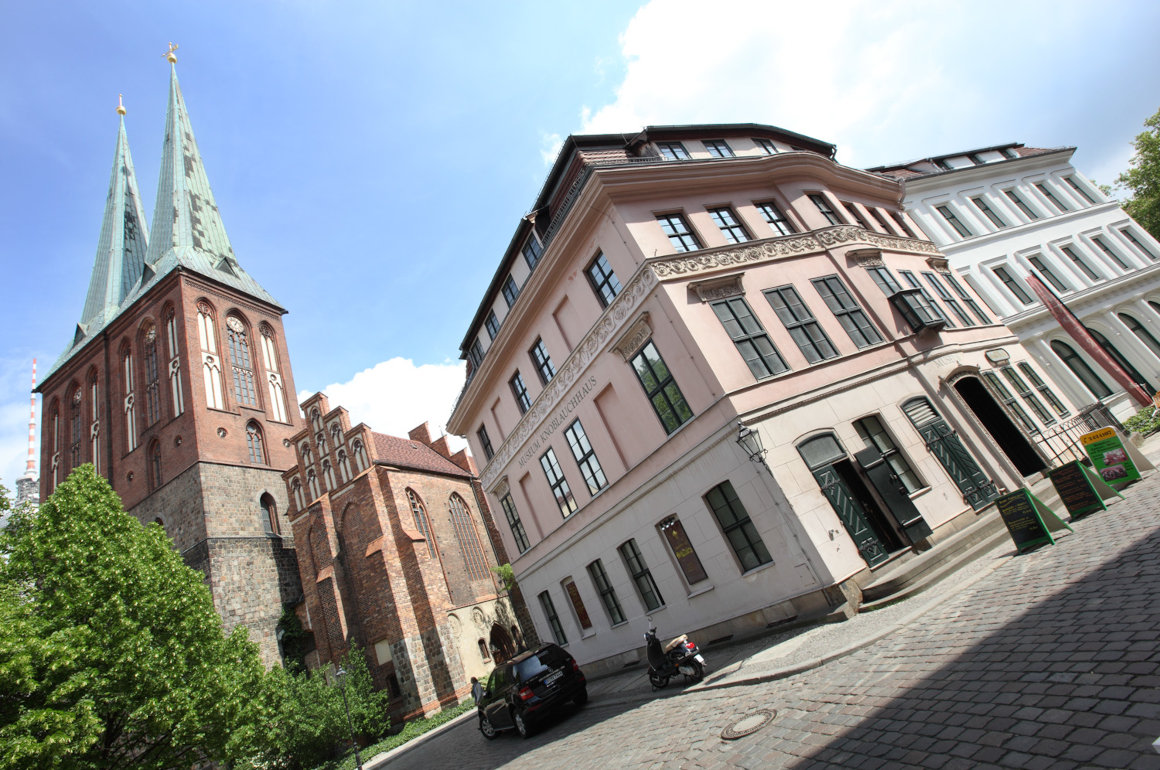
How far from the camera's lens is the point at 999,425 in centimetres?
1562

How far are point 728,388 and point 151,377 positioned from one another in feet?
133

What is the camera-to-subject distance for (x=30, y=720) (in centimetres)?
1058

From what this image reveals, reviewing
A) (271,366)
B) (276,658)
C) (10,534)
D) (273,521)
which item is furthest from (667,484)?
(271,366)

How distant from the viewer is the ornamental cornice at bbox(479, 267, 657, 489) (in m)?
13.4

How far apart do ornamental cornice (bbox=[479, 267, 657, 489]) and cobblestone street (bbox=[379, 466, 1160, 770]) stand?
857cm

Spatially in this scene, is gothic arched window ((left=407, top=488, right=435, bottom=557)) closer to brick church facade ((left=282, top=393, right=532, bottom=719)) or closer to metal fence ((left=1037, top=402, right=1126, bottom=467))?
brick church facade ((left=282, top=393, right=532, bottom=719))

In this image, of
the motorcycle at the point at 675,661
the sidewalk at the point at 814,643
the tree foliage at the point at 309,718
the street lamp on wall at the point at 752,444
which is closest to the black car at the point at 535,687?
the sidewalk at the point at 814,643

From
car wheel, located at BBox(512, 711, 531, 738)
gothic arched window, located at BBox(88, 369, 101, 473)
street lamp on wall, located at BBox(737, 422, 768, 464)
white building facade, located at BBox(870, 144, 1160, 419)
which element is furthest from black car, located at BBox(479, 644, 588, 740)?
gothic arched window, located at BBox(88, 369, 101, 473)

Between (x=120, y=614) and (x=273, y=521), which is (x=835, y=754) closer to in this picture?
(x=120, y=614)

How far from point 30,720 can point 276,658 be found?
18473 millimetres

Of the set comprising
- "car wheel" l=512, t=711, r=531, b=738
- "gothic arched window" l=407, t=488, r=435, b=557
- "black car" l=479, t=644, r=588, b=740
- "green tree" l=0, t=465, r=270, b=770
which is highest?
"gothic arched window" l=407, t=488, r=435, b=557

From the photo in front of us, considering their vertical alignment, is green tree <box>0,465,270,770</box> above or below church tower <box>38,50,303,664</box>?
below

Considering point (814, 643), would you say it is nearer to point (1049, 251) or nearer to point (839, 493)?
point (839, 493)

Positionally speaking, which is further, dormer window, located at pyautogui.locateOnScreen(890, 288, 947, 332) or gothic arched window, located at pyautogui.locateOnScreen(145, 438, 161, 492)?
gothic arched window, located at pyautogui.locateOnScreen(145, 438, 161, 492)
